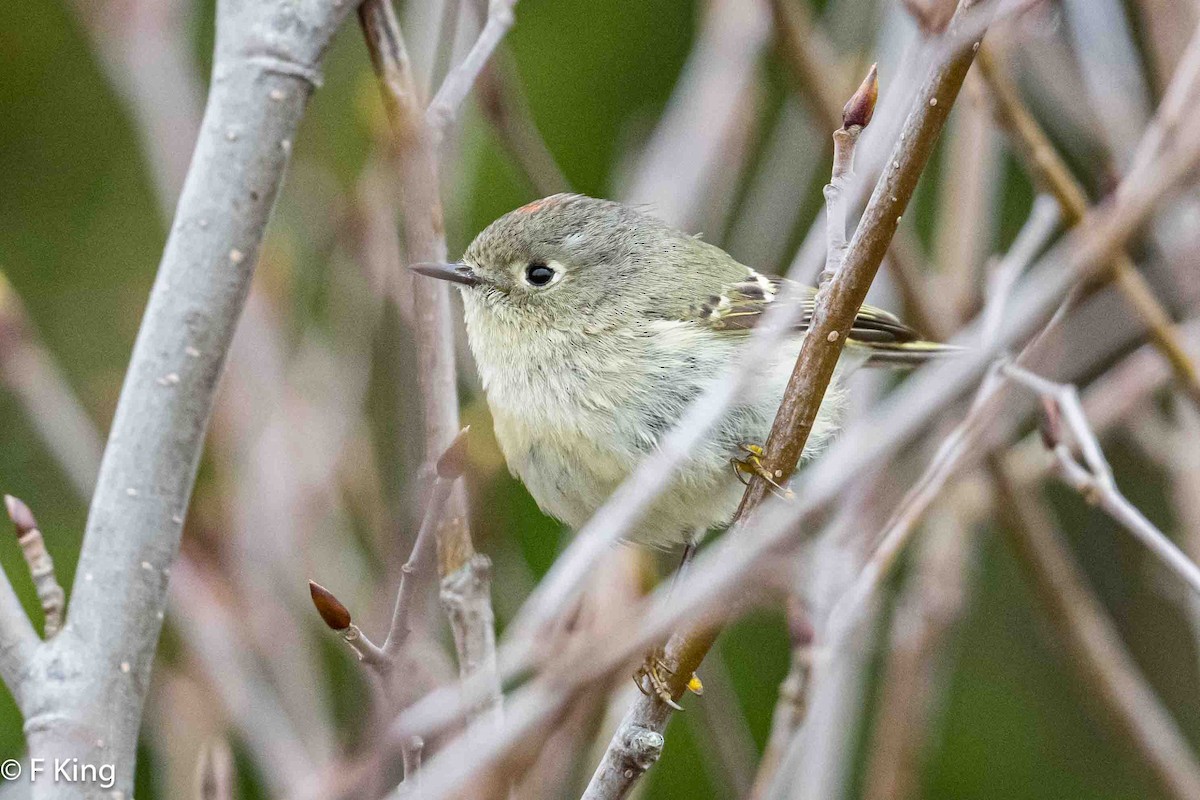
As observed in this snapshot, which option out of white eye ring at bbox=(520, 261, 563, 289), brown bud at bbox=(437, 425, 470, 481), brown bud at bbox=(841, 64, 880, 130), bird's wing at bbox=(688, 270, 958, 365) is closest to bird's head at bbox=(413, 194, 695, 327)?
white eye ring at bbox=(520, 261, 563, 289)

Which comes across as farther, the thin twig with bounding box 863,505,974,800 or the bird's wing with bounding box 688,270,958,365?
the thin twig with bounding box 863,505,974,800

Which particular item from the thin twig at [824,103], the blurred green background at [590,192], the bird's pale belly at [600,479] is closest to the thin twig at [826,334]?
the bird's pale belly at [600,479]

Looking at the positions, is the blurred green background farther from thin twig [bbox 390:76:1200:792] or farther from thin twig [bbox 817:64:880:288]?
thin twig [bbox 817:64:880:288]

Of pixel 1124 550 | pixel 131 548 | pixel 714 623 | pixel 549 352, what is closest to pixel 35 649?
pixel 131 548

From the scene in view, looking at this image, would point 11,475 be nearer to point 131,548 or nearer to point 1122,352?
point 131,548

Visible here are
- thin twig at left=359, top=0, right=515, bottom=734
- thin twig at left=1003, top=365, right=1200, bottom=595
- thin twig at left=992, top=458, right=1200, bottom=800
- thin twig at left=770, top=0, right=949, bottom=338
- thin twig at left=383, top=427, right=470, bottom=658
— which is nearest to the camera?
thin twig at left=383, top=427, right=470, bottom=658

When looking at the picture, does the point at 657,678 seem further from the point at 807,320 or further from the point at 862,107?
the point at 807,320

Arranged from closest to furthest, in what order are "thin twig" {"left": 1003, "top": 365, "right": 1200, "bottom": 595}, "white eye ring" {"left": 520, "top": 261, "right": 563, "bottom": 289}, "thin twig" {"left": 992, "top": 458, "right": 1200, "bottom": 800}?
"thin twig" {"left": 1003, "top": 365, "right": 1200, "bottom": 595} → "white eye ring" {"left": 520, "top": 261, "right": 563, "bottom": 289} → "thin twig" {"left": 992, "top": 458, "right": 1200, "bottom": 800}
